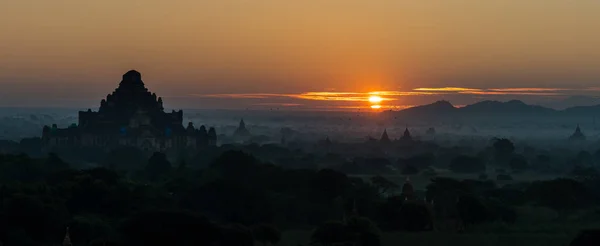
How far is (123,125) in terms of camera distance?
121750mm

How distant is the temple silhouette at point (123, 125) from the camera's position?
4766 inches

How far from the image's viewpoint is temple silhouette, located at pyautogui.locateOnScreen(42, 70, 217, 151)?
397 feet

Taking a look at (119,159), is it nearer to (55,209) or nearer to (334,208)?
(334,208)

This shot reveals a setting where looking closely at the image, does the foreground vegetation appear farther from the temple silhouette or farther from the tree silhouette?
the temple silhouette

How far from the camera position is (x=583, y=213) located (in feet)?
206

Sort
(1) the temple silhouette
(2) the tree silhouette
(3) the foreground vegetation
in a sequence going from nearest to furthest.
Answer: (3) the foreground vegetation < (2) the tree silhouette < (1) the temple silhouette

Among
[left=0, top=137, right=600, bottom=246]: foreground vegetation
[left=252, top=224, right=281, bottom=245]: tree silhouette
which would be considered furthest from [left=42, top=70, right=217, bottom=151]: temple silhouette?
[left=252, top=224, right=281, bottom=245]: tree silhouette

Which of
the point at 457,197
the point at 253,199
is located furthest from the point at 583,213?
the point at 253,199

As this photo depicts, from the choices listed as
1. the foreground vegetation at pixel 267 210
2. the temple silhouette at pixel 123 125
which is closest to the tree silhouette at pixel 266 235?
the foreground vegetation at pixel 267 210

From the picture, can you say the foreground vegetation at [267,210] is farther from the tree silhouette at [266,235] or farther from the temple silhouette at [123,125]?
the temple silhouette at [123,125]

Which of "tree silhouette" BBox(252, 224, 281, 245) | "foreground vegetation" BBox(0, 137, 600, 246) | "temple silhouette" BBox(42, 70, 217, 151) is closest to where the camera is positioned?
"foreground vegetation" BBox(0, 137, 600, 246)

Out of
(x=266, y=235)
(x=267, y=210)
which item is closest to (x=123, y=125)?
(x=267, y=210)

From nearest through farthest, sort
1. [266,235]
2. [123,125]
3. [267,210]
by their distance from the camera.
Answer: [266,235] < [267,210] < [123,125]

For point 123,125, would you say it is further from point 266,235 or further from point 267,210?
point 266,235
